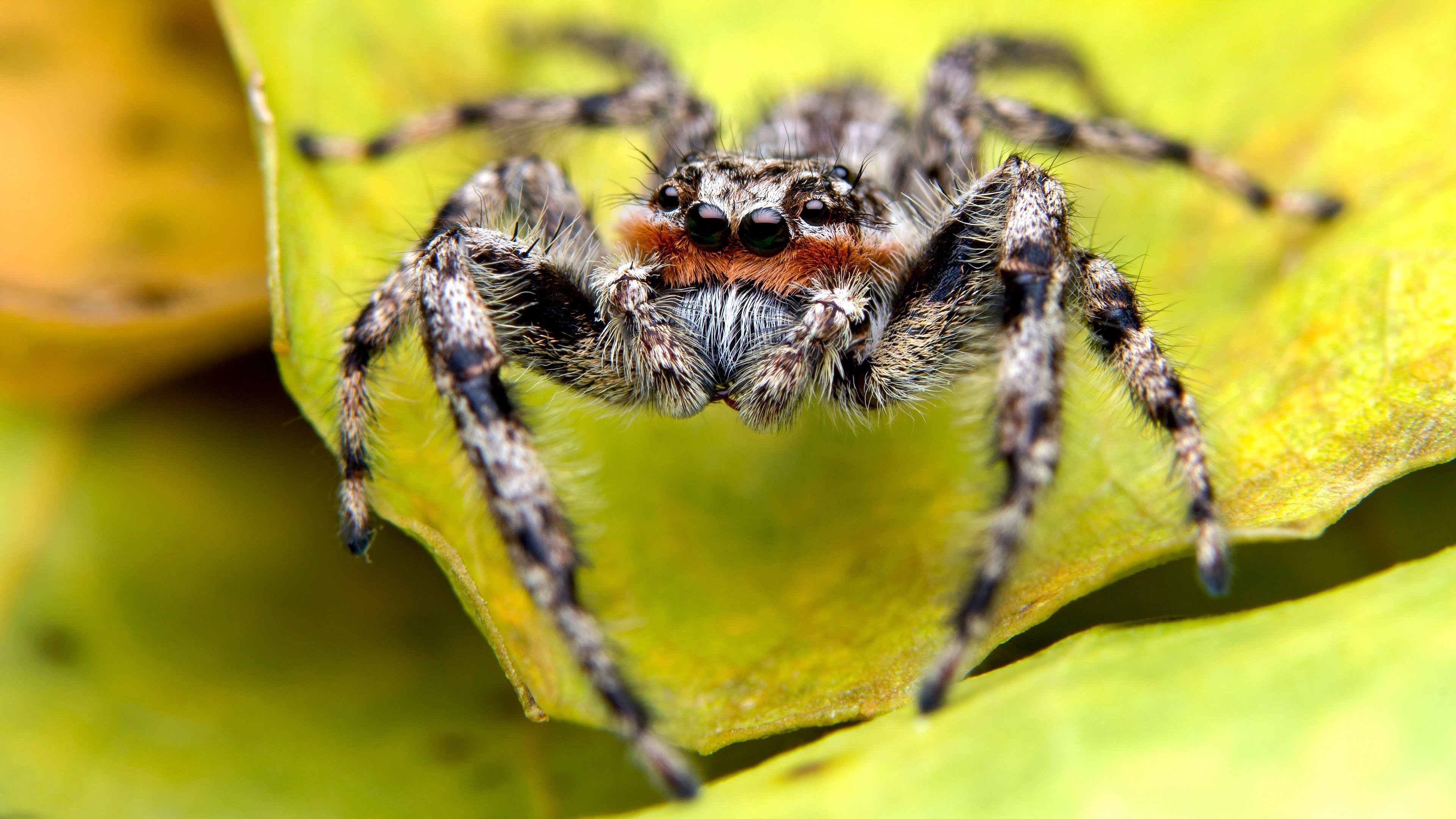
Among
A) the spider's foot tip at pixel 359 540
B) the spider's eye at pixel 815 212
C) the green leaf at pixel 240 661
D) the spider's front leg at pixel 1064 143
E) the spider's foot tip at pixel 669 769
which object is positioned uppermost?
the spider's front leg at pixel 1064 143

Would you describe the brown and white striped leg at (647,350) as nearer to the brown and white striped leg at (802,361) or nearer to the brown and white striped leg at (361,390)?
the brown and white striped leg at (802,361)

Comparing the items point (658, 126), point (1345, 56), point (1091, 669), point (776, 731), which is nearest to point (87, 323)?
point (658, 126)

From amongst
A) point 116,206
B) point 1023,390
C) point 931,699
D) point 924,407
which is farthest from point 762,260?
point 116,206

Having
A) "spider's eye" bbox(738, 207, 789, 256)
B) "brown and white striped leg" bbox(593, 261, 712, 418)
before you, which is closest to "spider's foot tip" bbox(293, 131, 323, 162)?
"brown and white striped leg" bbox(593, 261, 712, 418)

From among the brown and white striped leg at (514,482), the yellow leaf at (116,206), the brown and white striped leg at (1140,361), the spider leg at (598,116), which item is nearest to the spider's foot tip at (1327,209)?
the brown and white striped leg at (1140,361)

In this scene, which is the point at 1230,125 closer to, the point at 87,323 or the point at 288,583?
the point at 288,583

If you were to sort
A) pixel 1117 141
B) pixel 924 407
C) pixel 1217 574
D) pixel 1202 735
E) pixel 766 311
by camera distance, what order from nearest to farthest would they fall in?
1. pixel 1202 735
2. pixel 1217 574
3. pixel 766 311
4. pixel 924 407
5. pixel 1117 141

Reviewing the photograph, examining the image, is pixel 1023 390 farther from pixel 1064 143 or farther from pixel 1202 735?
pixel 1064 143

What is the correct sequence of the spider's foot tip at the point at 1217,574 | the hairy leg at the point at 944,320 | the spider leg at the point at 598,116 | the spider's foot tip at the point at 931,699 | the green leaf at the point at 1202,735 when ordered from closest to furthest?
1. the green leaf at the point at 1202,735
2. the spider's foot tip at the point at 931,699
3. the spider's foot tip at the point at 1217,574
4. the hairy leg at the point at 944,320
5. the spider leg at the point at 598,116
